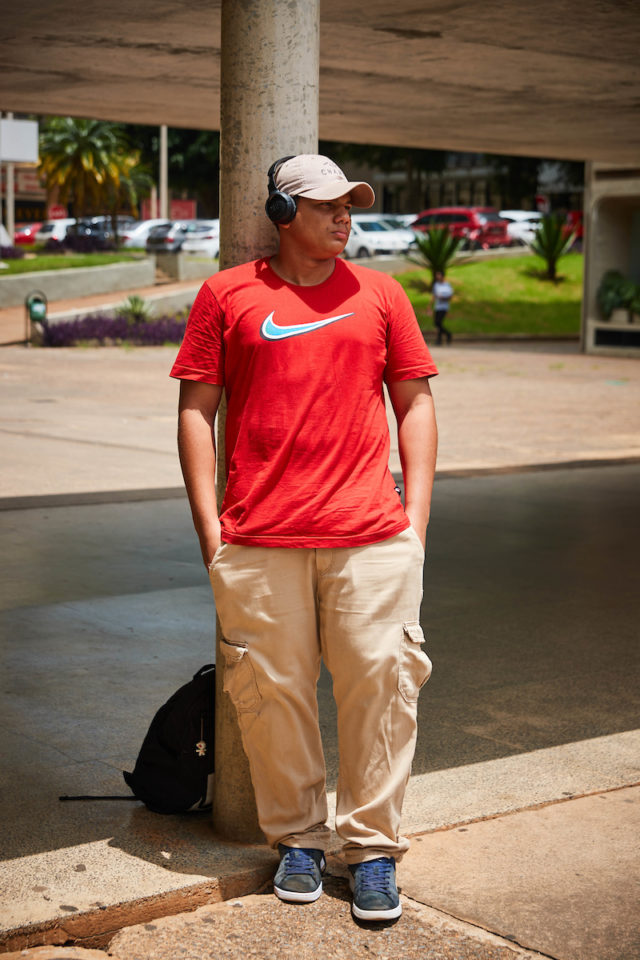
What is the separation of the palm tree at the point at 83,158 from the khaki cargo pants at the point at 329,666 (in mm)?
57613

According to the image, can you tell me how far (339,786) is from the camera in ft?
12.0

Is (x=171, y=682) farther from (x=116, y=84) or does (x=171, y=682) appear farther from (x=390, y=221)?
(x=390, y=221)

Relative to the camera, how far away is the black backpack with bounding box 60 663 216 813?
13.2 ft

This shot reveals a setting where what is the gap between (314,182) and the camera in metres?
3.49

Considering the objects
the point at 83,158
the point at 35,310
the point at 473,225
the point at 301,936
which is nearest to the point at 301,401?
the point at 301,936

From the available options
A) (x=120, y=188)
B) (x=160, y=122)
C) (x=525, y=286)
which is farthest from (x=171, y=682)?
(x=120, y=188)

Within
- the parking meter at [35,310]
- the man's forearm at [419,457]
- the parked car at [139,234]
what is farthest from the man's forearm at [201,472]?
the parked car at [139,234]

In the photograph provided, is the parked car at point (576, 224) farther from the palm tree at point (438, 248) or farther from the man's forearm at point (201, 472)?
the man's forearm at point (201, 472)

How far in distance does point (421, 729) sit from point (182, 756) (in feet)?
4.48

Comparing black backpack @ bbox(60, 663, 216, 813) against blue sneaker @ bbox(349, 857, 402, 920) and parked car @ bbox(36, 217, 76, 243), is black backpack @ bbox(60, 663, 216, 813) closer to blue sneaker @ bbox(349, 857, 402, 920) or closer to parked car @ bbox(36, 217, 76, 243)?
blue sneaker @ bbox(349, 857, 402, 920)

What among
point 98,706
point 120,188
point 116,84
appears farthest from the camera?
point 120,188

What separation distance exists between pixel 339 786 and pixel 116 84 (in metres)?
6.75

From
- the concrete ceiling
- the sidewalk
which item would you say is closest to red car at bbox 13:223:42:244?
the sidewalk

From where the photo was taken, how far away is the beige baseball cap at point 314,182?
346 centimetres
